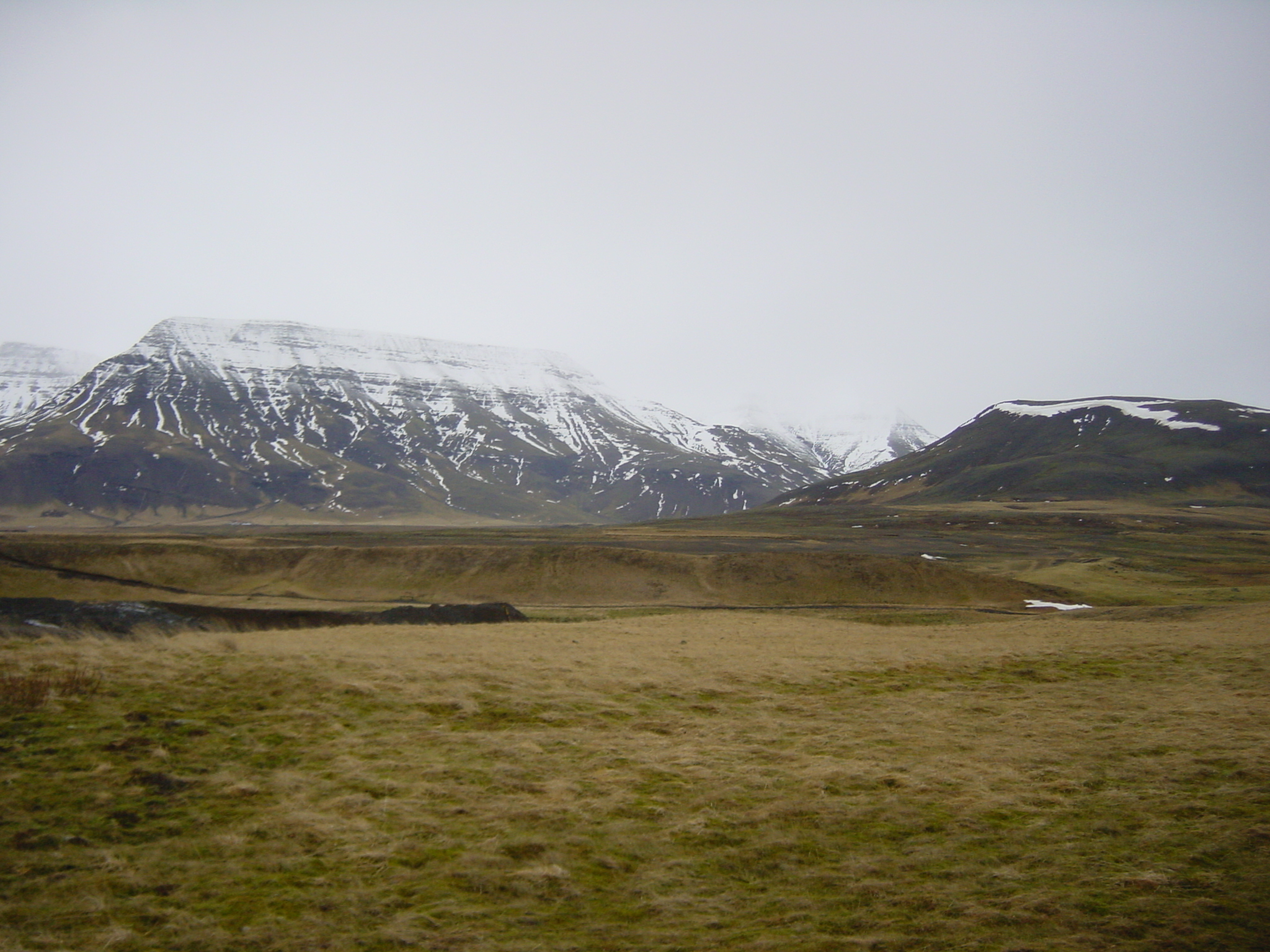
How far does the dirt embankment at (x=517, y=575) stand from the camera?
5906 cm

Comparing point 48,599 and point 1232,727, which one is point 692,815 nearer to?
point 1232,727

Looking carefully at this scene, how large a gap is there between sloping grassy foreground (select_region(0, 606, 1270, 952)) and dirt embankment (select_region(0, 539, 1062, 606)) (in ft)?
133

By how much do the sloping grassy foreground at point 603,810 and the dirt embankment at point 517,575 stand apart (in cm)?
4044

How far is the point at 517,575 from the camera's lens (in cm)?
6612

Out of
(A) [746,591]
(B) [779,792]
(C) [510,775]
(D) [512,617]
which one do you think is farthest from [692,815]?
(A) [746,591]

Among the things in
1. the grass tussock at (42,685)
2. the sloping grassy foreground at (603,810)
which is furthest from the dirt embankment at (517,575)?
the grass tussock at (42,685)

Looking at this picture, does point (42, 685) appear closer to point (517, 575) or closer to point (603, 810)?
→ point (603, 810)

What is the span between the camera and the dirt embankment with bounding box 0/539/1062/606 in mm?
59062

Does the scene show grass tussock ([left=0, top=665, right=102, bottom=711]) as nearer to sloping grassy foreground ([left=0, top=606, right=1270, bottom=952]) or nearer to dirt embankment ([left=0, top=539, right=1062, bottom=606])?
sloping grassy foreground ([left=0, top=606, right=1270, bottom=952])

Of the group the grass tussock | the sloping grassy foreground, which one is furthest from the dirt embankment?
the grass tussock

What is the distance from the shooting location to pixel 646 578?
64.1 m

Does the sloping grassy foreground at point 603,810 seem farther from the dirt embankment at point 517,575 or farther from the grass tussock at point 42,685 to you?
the dirt embankment at point 517,575

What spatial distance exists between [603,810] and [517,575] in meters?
56.7

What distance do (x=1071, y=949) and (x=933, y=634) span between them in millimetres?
26624
